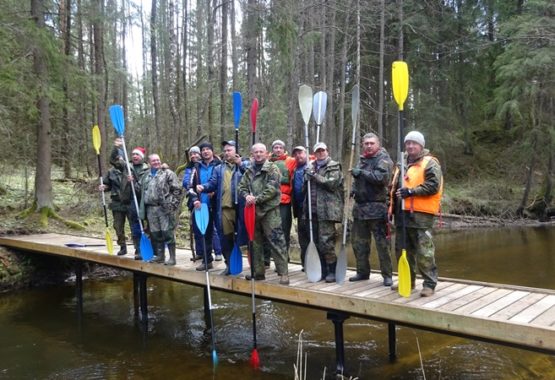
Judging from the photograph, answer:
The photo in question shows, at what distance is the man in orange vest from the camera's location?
4.53m

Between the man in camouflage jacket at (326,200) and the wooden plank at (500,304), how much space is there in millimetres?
1792

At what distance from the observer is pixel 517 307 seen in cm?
430

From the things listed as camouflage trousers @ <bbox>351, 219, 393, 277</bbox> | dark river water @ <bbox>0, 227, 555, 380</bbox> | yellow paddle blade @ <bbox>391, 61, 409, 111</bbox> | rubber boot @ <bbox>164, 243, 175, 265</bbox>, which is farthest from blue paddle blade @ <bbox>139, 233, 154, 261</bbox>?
yellow paddle blade @ <bbox>391, 61, 409, 111</bbox>

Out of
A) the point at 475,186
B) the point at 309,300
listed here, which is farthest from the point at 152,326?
the point at 475,186

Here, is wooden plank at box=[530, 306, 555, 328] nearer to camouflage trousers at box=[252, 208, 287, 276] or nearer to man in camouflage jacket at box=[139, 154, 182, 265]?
camouflage trousers at box=[252, 208, 287, 276]

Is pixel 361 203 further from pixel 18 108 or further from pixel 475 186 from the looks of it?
pixel 475 186

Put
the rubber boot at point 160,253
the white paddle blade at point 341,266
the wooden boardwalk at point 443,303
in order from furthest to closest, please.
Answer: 1. the rubber boot at point 160,253
2. the white paddle blade at point 341,266
3. the wooden boardwalk at point 443,303

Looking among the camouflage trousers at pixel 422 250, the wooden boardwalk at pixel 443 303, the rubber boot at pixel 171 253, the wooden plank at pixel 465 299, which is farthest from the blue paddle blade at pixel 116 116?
the wooden plank at pixel 465 299

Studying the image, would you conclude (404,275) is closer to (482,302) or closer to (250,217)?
(482,302)

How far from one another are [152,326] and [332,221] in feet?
13.0

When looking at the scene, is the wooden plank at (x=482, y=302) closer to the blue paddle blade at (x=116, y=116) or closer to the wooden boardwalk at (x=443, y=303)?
the wooden boardwalk at (x=443, y=303)

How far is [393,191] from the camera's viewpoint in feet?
16.3

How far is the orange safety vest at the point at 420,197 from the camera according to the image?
4574 mm

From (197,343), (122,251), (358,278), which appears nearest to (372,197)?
(358,278)
